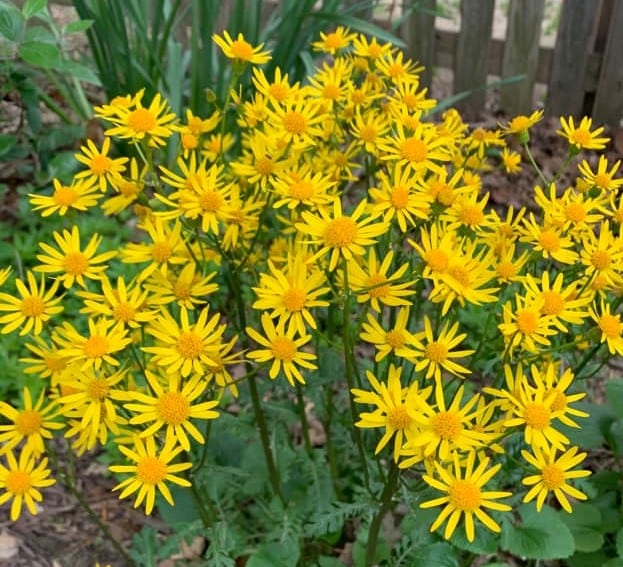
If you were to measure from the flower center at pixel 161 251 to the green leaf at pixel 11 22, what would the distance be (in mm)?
966

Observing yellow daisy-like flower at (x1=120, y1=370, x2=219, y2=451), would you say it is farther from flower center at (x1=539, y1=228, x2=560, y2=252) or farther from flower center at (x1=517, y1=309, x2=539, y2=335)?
flower center at (x1=539, y1=228, x2=560, y2=252)

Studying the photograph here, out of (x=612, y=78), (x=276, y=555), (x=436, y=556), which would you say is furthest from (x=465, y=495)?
(x=612, y=78)

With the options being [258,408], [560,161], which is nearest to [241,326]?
[258,408]

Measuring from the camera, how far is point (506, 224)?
168cm

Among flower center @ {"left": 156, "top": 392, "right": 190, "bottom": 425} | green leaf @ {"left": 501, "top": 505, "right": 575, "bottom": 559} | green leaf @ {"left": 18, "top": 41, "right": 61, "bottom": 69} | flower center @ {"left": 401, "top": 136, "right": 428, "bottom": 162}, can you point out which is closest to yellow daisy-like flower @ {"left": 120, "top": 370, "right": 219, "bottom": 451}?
flower center @ {"left": 156, "top": 392, "right": 190, "bottom": 425}

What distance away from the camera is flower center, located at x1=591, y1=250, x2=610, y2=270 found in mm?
1539

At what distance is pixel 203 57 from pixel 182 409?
196 cm

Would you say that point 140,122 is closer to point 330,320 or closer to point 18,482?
point 330,320

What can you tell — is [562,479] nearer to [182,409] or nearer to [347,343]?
[347,343]

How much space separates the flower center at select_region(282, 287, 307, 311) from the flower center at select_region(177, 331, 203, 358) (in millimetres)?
175

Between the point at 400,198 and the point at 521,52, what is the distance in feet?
9.63

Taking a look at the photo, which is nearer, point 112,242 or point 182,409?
point 182,409

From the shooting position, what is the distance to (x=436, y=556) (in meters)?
1.81

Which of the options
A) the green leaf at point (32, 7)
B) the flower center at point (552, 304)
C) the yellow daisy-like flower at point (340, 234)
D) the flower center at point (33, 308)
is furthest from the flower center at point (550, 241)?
the green leaf at point (32, 7)
